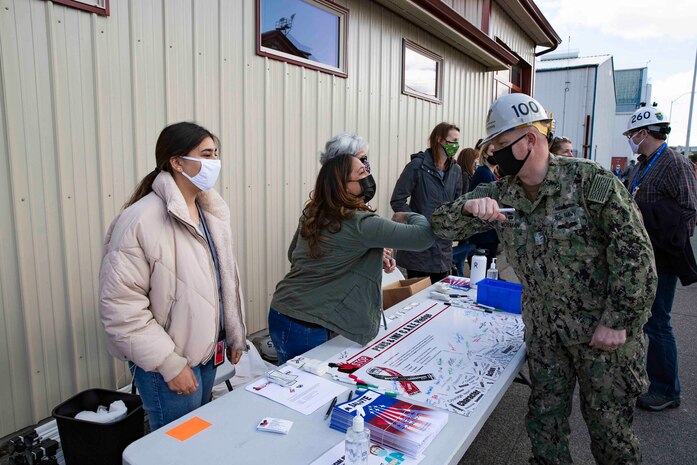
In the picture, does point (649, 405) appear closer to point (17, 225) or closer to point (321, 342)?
point (321, 342)

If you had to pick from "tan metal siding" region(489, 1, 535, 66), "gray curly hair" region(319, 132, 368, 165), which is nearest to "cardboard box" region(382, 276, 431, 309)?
"gray curly hair" region(319, 132, 368, 165)

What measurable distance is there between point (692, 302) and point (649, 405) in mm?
3523

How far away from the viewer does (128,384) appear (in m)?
3.01

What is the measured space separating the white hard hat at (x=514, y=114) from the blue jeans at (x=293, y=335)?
1208 millimetres

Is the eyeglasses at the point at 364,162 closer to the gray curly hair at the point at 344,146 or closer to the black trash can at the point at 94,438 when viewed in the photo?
the gray curly hair at the point at 344,146

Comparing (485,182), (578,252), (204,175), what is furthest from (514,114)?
(485,182)

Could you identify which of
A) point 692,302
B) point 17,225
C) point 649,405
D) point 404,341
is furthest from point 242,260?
point 692,302

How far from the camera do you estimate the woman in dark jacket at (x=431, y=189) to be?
12.5ft

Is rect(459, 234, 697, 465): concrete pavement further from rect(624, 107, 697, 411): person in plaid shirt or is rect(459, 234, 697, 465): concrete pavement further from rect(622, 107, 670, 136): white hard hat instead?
rect(622, 107, 670, 136): white hard hat

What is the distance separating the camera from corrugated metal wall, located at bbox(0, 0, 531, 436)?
94.4 inches

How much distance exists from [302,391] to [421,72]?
5.26 m

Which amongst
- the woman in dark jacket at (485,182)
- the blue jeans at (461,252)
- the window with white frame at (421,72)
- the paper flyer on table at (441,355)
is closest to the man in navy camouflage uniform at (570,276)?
the paper flyer on table at (441,355)

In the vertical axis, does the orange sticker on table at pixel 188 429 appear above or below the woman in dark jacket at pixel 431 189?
below

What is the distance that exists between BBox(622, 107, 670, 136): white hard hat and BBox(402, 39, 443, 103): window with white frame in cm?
292
